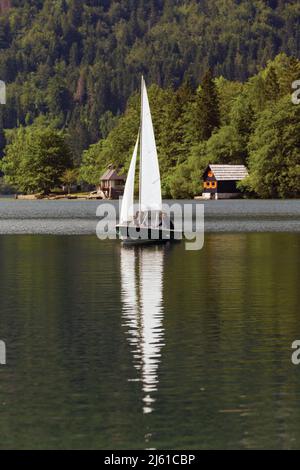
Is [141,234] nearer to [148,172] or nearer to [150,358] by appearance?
[148,172]

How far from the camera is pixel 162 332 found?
3991 cm

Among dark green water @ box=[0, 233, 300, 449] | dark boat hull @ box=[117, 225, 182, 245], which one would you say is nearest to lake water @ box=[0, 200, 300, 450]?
dark green water @ box=[0, 233, 300, 449]

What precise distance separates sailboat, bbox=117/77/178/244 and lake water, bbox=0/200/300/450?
798 inches

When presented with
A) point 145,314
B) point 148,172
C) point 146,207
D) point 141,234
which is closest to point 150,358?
point 145,314

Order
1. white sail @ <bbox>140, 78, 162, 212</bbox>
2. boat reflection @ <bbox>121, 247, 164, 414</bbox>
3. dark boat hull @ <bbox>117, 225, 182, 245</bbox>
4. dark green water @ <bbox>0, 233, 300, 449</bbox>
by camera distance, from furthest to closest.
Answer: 1. white sail @ <bbox>140, 78, 162, 212</bbox>
2. dark boat hull @ <bbox>117, 225, 182, 245</bbox>
3. boat reflection @ <bbox>121, 247, 164, 414</bbox>
4. dark green water @ <bbox>0, 233, 300, 449</bbox>

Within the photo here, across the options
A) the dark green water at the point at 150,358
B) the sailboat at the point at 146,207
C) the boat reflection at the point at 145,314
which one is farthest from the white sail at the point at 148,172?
the dark green water at the point at 150,358

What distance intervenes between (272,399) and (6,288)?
2922cm

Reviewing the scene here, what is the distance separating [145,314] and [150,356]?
1051 centimetres

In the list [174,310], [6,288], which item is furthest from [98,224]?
[174,310]

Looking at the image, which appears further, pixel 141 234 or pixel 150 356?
pixel 141 234

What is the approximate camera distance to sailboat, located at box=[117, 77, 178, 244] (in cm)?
9219

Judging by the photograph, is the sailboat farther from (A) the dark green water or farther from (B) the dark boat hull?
(A) the dark green water

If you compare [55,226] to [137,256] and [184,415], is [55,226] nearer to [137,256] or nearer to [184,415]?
[137,256]

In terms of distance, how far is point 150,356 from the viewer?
34.8 m
